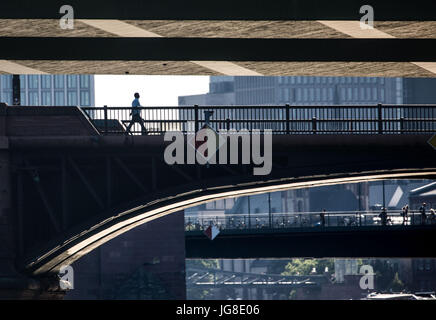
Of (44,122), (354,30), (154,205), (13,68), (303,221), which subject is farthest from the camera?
(303,221)

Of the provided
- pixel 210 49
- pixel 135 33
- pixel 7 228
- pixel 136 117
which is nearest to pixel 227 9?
pixel 135 33

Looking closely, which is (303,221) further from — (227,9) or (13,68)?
(227,9)

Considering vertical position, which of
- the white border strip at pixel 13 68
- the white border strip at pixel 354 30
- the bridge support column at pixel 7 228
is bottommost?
the bridge support column at pixel 7 228

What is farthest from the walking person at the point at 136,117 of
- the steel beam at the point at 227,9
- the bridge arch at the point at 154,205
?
the steel beam at the point at 227,9

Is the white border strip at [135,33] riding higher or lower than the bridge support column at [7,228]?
higher

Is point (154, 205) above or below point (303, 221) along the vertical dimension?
above

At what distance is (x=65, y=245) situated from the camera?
34.7 metres

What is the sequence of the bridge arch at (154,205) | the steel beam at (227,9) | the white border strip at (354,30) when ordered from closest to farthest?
the steel beam at (227,9), the white border strip at (354,30), the bridge arch at (154,205)

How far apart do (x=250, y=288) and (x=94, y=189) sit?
159 m

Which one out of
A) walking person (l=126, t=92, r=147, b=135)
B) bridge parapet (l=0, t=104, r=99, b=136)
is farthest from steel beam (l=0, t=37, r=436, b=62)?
bridge parapet (l=0, t=104, r=99, b=136)

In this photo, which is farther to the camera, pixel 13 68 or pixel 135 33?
pixel 13 68

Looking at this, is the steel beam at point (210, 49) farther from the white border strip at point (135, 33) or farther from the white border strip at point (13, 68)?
the white border strip at point (13, 68)

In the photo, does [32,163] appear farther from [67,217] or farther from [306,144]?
[306,144]

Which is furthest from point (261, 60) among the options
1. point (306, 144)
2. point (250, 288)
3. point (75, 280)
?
point (250, 288)
